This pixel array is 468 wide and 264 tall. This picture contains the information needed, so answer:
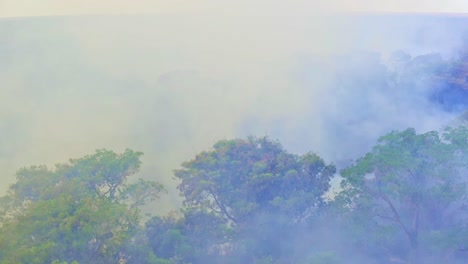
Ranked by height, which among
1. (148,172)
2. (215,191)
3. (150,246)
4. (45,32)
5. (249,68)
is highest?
(249,68)

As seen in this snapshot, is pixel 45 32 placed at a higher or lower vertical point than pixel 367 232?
Answer: higher

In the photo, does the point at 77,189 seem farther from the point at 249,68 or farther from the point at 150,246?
the point at 249,68

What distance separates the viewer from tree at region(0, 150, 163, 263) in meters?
5.10

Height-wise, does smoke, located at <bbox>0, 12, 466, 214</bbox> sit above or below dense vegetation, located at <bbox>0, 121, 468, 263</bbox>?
above

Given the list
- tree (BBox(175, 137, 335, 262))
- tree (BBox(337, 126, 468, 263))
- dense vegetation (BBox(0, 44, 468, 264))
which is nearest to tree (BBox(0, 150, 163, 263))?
dense vegetation (BBox(0, 44, 468, 264))

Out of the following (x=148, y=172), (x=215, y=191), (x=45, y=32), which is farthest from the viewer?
(x=45, y=32)

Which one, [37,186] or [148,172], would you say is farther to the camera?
[148,172]

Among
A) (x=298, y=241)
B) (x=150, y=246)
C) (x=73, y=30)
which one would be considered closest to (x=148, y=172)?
(x=150, y=246)

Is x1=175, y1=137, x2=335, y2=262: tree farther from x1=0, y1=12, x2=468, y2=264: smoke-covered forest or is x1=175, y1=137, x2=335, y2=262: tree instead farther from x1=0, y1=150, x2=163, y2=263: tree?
x1=0, y1=150, x2=163, y2=263: tree

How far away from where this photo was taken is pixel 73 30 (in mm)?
9133

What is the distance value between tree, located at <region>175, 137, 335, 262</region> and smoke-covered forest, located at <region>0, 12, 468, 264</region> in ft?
0.06

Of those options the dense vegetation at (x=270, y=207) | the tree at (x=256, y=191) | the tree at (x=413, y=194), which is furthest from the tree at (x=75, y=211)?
the tree at (x=413, y=194)

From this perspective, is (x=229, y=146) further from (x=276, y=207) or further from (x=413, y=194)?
(x=413, y=194)

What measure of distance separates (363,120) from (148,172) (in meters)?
3.79
